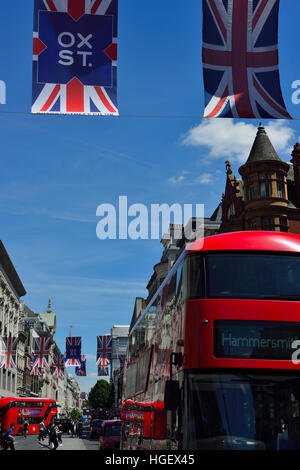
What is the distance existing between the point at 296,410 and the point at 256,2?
996 centimetres

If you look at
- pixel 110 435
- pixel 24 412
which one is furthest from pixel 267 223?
pixel 24 412

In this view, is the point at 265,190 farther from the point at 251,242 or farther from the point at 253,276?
the point at 253,276

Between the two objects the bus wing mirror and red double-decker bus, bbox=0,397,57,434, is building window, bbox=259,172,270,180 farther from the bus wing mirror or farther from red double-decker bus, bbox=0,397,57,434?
the bus wing mirror

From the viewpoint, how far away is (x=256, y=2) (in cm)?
1395

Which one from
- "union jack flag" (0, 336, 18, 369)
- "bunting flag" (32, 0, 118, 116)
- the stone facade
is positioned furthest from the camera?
the stone facade

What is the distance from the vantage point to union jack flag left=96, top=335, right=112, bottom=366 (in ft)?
188

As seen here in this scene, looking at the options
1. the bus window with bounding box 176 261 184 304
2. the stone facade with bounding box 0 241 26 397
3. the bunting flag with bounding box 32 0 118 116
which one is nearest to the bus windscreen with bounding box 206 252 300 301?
the bus window with bounding box 176 261 184 304

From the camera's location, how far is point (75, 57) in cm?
1370

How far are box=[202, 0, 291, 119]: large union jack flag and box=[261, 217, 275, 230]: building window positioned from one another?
2958 centimetres

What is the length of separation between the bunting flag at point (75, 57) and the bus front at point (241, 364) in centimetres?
611

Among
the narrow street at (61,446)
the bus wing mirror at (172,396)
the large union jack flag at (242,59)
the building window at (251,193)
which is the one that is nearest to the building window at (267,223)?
the building window at (251,193)

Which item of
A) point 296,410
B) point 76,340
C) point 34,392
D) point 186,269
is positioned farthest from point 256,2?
point 34,392

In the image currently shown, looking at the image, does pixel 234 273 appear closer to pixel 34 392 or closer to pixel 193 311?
pixel 193 311

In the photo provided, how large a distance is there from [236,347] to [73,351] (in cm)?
5228
